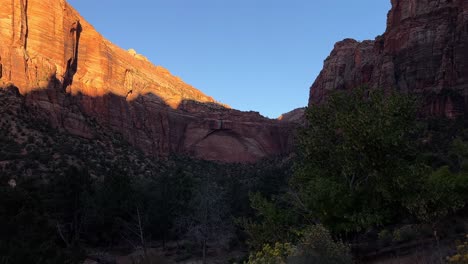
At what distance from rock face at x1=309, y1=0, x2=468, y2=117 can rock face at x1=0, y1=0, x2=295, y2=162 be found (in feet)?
94.2

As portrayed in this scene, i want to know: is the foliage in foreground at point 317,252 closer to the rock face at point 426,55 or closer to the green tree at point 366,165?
the green tree at point 366,165

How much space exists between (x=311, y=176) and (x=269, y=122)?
91287 mm

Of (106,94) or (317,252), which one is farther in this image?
(106,94)

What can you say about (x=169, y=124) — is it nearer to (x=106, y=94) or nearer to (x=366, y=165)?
(x=106, y=94)

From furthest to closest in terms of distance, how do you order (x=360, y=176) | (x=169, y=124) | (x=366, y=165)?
1. (x=169, y=124)
2. (x=360, y=176)
3. (x=366, y=165)

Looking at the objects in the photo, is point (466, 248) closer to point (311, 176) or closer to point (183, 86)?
point (311, 176)

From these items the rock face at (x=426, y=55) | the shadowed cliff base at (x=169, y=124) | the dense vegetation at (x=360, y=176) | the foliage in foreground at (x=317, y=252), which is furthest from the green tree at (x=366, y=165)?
the rock face at (x=426, y=55)

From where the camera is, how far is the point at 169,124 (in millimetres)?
90938

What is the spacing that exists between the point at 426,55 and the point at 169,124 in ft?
170

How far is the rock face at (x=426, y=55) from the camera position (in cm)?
6581

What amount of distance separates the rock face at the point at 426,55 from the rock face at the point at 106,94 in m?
28.7

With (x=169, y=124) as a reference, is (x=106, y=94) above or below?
above

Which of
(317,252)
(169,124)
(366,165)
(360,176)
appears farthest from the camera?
(169,124)

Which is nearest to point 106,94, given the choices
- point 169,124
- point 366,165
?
point 169,124
